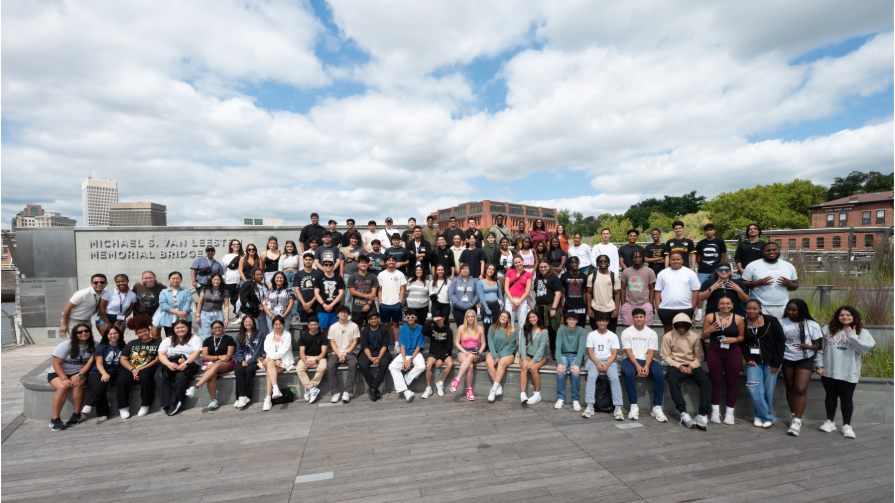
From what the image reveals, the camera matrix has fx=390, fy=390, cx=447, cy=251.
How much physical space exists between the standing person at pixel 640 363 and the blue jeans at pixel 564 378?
0.73 metres

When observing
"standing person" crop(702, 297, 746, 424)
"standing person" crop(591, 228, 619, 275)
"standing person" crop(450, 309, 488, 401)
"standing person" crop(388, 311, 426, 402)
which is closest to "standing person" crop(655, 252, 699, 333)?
"standing person" crop(702, 297, 746, 424)

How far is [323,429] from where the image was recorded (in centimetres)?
554

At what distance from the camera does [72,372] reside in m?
6.20

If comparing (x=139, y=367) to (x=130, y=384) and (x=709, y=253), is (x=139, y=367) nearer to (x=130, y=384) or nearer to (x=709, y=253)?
(x=130, y=384)

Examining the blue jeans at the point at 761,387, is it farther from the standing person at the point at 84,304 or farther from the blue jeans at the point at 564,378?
the standing person at the point at 84,304

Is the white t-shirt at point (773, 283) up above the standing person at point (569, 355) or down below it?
above

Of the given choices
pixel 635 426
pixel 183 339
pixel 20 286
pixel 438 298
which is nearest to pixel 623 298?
pixel 635 426

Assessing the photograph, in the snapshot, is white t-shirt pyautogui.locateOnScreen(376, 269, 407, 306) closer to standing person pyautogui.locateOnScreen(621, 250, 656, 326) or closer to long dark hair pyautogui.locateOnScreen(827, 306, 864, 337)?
standing person pyautogui.locateOnScreen(621, 250, 656, 326)

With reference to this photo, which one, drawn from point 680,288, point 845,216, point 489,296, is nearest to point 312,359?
point 489,296

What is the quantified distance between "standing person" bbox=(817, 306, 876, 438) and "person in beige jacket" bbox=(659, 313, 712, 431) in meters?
1.49

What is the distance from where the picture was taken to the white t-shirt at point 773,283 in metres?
6.04

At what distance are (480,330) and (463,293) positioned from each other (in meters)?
0.79

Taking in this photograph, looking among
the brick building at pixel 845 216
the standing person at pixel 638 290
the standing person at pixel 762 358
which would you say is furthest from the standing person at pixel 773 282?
the brick building at pixel 845 216

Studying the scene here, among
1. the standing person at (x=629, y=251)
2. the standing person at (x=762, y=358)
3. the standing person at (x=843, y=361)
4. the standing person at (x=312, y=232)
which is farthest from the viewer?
the standing person at (x=312, y=232)
